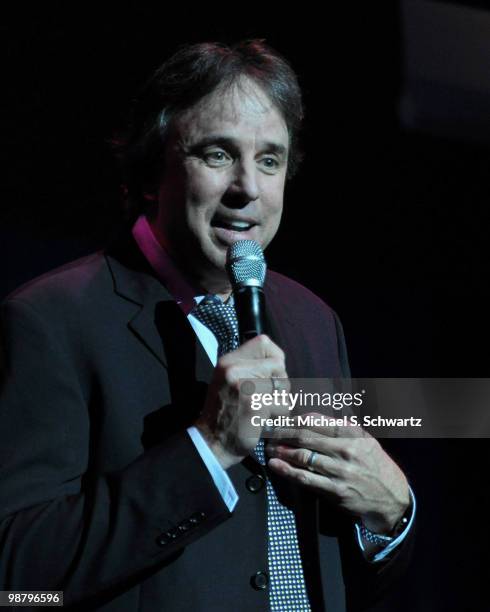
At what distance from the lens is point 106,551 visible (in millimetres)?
1277

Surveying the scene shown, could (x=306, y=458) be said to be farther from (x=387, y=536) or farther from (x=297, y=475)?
(x=387, y=536)

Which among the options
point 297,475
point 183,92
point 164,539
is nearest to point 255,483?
point 297,475

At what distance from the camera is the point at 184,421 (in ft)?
4.83

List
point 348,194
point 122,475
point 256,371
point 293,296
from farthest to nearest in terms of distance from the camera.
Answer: point 348,194, point 293,296, point 122,475, point 256,371

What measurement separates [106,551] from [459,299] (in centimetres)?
202

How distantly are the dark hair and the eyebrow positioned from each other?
11cm

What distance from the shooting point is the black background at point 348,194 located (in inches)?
95.0

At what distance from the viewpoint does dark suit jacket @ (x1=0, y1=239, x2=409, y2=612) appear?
1292 millimetres

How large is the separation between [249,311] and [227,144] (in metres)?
0.43

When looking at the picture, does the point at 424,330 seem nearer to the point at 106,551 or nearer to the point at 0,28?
the point at 0,28

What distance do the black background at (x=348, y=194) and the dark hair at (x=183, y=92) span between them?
25.2 inches

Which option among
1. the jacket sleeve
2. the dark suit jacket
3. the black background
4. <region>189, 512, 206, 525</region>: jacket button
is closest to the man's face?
the dark suit jacket

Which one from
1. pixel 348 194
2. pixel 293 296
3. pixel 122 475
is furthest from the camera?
pixel 348 194

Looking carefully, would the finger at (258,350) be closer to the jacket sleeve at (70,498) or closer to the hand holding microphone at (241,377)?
the hand holding microphone at (241,377)
